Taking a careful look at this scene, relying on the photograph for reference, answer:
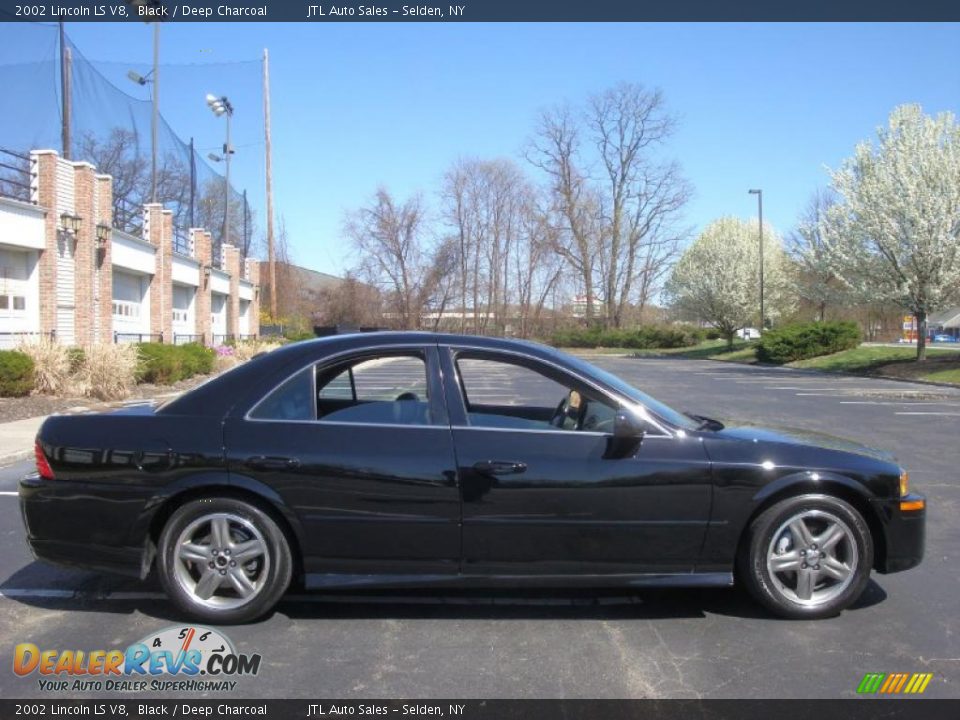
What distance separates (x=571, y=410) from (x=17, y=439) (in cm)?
909

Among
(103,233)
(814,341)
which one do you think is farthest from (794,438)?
(814,341)

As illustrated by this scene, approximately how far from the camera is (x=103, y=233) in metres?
24.0

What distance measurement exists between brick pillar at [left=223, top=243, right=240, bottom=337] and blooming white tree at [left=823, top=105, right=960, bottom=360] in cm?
2886

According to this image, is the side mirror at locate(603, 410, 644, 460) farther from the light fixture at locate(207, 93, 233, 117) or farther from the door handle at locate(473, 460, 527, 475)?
the light fixture at locate(207, 93, 233, 117)

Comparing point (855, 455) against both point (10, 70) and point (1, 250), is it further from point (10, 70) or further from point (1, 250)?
point (10, 70)

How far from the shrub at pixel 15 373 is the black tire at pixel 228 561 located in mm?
11897

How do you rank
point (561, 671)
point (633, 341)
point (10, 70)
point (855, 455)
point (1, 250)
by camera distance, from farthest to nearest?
point (633, 341) < point (10, 70) < point (1, 250) < point (855, 455) < point (561, 671)

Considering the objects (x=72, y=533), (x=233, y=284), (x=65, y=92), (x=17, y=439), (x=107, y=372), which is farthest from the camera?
(x=233, y=284)

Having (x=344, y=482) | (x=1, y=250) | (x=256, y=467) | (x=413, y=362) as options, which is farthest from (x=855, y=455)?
(x=1, y=250)

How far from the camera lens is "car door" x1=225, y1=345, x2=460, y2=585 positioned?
13.6 ft

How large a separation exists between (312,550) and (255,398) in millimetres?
875

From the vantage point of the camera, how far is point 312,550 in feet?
13.8

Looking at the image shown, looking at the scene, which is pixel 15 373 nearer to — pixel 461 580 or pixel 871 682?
pixel 461 580

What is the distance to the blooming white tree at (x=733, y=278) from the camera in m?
54.9
